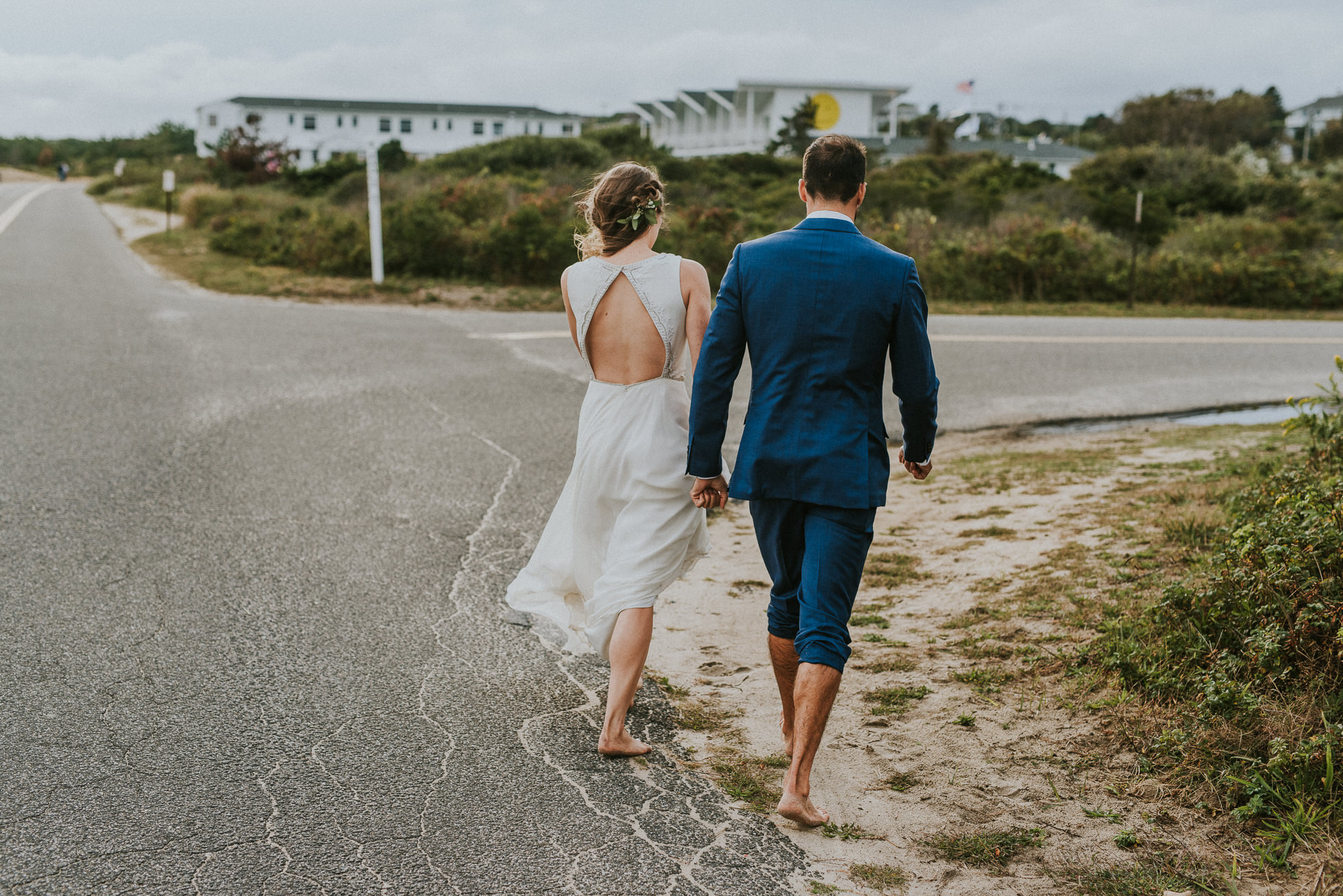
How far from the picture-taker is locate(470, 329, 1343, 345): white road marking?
13.7m

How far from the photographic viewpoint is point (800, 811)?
3.03 meters

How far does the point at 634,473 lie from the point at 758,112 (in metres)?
62.5

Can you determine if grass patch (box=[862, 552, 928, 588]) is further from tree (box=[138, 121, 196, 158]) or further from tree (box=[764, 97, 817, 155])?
tree (box=[138, 121, 196, 158])

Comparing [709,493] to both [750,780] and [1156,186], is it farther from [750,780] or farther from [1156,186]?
[1156,186]

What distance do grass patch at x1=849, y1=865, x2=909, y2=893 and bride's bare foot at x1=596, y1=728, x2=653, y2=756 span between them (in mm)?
892

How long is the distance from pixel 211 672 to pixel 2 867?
4.32ft

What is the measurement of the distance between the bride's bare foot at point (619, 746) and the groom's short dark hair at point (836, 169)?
74.1 inches

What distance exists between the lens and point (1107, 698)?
12.7ft

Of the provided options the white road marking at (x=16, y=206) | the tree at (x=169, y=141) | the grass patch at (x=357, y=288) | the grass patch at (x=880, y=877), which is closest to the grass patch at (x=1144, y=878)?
the grass patch at (x=880, y=877)

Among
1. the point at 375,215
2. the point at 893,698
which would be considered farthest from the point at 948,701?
the point at 375,215

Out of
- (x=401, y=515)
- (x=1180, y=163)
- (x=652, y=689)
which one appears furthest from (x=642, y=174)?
(x=1180, y=163)

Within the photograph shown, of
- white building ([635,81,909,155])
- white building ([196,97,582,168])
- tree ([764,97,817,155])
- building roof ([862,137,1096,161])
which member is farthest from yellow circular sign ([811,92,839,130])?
white building ([196,97,582,168])

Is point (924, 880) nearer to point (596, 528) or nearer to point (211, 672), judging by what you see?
point (596, 528)

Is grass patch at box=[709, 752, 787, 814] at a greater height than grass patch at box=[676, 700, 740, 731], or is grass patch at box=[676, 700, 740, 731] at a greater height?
grass patch at box=[709, 752, 787, 814]
